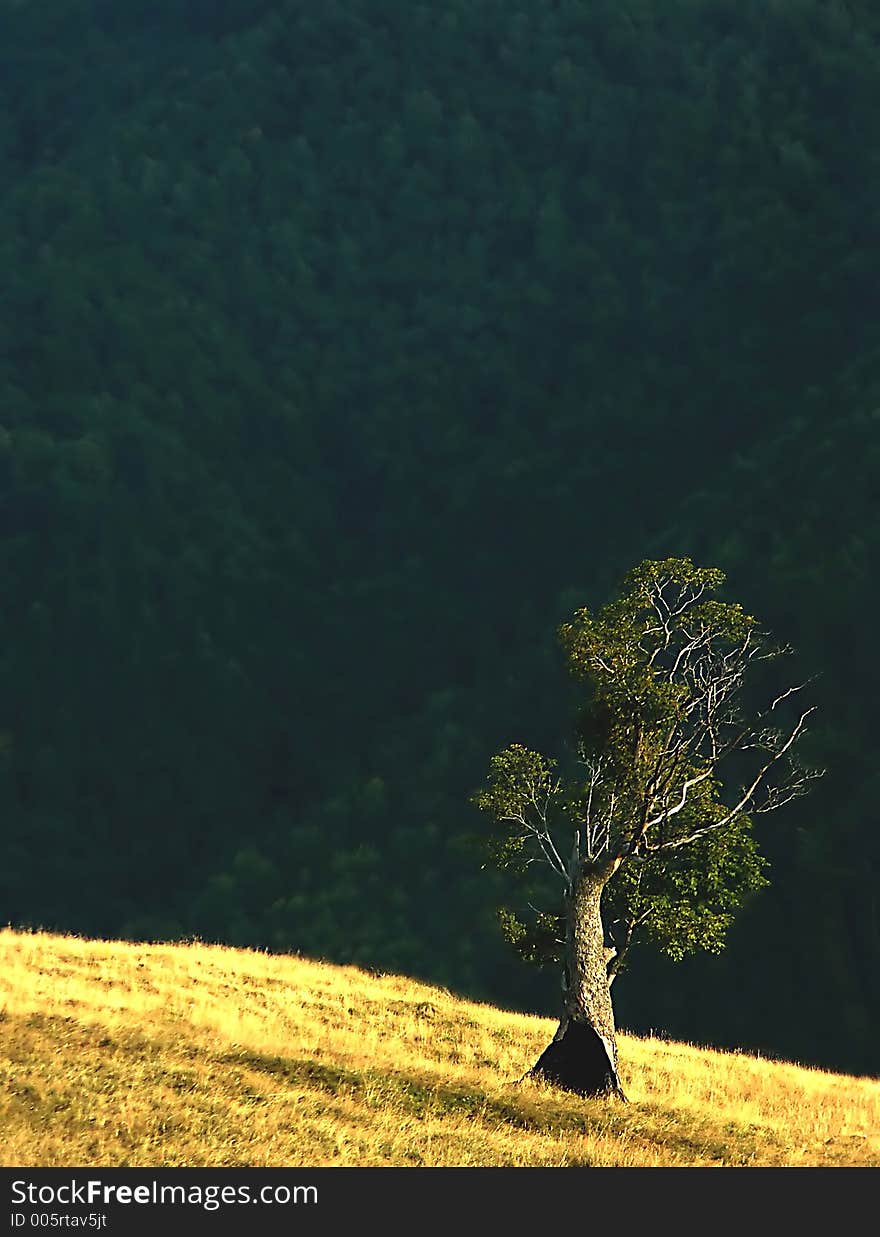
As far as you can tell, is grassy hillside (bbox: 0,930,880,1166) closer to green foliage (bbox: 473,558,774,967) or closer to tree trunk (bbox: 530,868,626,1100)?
tree trunk (bbox: 530,868,626,1100)

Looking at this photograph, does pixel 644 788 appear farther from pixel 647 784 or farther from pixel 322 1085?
pixel 322 1085

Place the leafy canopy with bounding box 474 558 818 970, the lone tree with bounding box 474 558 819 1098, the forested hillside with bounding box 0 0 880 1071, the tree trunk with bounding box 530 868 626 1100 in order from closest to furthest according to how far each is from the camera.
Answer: the tree trunk with bounding box 530 868 626 1100
the lone tree with bounding box 474 558 819 1098
the leafy canopy with bounding box 474 558 818 970
the forested hillside with bounding box 0 0 880 1071

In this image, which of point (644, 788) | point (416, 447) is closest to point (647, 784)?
point (644, 788)

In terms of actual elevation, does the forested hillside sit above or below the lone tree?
above

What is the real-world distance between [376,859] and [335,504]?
176 feet

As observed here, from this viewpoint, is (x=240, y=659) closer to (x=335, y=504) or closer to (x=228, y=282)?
(x=335, y=504)

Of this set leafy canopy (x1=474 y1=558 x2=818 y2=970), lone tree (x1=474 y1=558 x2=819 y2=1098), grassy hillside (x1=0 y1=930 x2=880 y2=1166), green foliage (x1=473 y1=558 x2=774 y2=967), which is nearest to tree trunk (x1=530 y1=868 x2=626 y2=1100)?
lone tree (x1=474 y1=558 x2=819 y2=1098)

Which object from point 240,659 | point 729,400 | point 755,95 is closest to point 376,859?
point 240,659

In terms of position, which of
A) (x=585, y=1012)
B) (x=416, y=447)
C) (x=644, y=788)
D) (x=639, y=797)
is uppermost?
(x=416, y=447)

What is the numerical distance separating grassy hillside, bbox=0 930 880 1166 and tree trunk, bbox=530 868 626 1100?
2.97 ft

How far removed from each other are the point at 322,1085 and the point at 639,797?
378 inches

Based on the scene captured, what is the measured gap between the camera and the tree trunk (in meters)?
30.2

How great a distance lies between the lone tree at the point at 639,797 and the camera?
32094 millimetres

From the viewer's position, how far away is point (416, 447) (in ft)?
589
